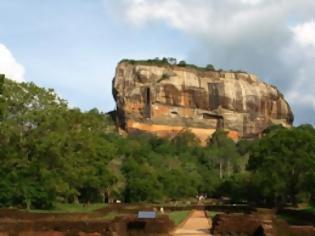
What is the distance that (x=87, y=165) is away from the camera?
52.8 meters

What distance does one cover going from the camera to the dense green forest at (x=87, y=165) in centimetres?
4522

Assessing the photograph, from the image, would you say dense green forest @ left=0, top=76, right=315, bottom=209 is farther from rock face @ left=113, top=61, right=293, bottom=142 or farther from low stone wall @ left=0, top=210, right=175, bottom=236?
rock face @ left=113, top=61, right=293, bottom=142

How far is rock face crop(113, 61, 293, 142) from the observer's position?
499 feet

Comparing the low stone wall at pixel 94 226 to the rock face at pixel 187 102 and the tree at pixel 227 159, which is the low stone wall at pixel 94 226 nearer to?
the tree at pixel 227 159

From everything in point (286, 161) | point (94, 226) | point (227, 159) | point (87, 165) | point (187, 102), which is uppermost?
point (187, 102)

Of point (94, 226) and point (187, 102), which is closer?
point (94, 226)

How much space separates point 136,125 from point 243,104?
29.4m

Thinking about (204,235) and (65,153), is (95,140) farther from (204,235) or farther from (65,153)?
(204,235)

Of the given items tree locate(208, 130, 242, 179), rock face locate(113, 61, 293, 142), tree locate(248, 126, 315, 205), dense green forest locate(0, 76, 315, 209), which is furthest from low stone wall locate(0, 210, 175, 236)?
rock face locate(113, 61, 293, 142)

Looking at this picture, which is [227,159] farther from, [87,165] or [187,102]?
[87,165]

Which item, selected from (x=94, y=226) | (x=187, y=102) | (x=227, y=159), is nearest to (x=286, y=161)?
(x=94, y=226)

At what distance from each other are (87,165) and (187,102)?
104 m

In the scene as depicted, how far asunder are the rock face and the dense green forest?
2348 inches

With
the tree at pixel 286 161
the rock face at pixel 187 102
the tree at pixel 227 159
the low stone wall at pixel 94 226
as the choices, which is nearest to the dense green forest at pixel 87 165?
the tree at pixel 286 161
